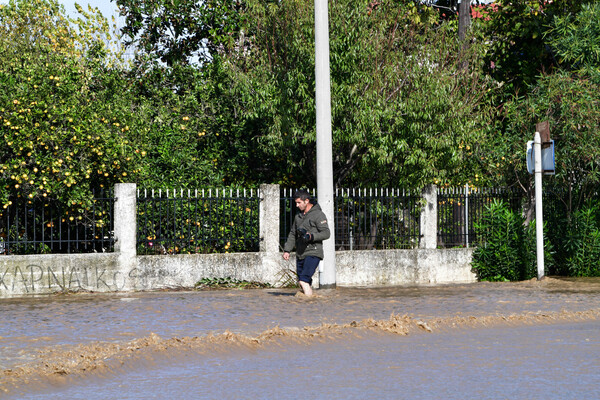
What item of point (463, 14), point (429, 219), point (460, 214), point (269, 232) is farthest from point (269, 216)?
point (463, 14)

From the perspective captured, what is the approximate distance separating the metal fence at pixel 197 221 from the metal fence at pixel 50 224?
67cm

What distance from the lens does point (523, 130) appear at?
1727 cm

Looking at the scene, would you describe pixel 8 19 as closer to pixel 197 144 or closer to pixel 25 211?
pixel 197 144

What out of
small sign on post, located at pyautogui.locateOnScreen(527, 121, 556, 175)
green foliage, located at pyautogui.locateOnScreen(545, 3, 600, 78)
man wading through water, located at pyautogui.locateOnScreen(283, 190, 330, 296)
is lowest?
man wading through water, located at pyautogui.locateOnScreen(283, 190, 330, 296)

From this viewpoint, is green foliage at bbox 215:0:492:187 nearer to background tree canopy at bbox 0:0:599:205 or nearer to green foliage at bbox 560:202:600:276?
background tree canopy at bbox 0:0:599:205

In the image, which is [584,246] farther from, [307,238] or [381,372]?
[381,372]

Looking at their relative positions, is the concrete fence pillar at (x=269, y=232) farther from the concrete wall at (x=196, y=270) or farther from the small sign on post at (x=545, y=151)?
the small sign on post at (x=545, y=151)

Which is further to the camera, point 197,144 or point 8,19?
point 8,19

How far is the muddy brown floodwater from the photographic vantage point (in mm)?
6895

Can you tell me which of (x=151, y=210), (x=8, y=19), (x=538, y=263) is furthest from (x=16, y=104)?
(x=8, y=19)

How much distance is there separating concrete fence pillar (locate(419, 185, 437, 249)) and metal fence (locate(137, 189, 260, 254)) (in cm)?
331

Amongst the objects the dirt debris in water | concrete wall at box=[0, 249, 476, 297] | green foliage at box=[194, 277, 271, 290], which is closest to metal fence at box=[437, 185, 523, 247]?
concrete wall at box=[0, 249, 476, 297]

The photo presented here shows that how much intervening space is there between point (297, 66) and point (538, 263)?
5.62m

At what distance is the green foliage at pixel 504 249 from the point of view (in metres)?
16.6
